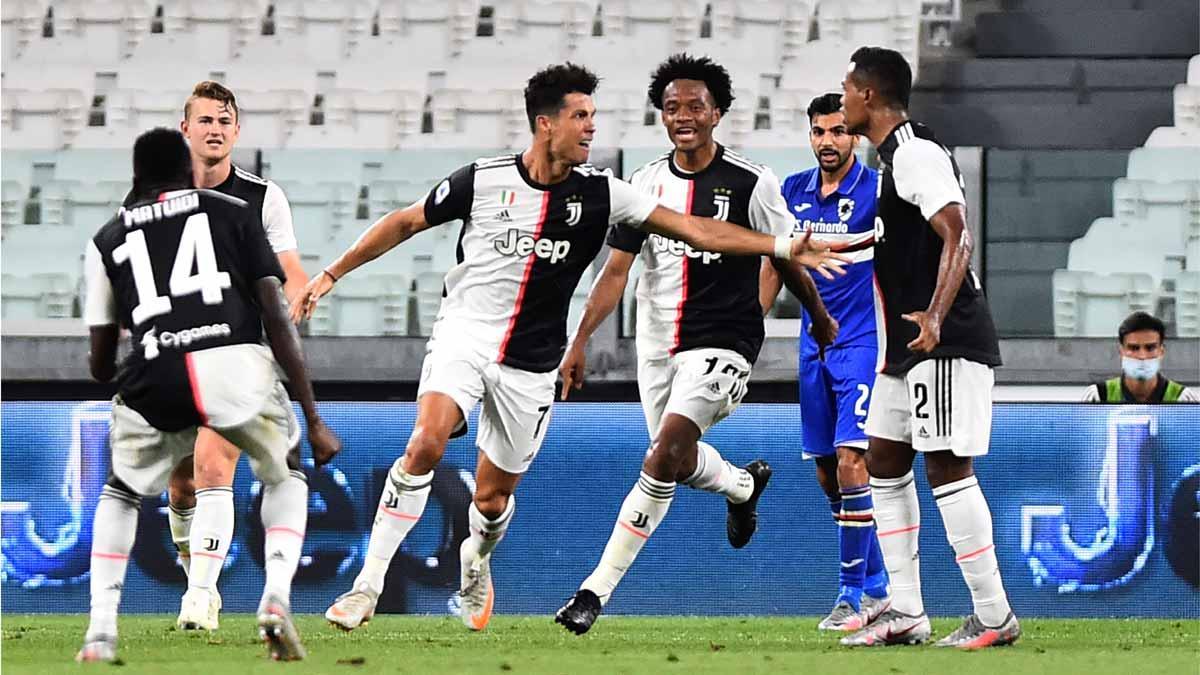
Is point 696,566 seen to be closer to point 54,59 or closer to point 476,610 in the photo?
point 476,610

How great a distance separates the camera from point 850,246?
29.0 feet

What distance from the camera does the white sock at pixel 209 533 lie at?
7426 millimetres

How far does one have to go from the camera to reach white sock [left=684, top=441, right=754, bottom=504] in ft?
27.7

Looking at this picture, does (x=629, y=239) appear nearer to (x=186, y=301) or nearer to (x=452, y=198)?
(x=452, y=198)

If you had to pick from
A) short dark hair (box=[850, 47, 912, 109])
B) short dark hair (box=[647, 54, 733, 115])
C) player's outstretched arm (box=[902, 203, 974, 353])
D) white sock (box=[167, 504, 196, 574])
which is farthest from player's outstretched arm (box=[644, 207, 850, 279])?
white sock (box=[167, 504, 196, 574])

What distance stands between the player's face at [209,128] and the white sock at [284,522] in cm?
254

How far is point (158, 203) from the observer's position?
584 centimetres

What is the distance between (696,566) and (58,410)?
354 centimetres

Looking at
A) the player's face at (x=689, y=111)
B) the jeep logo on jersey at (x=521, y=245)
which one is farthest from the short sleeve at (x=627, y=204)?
the player's face at (x=689, y=111)

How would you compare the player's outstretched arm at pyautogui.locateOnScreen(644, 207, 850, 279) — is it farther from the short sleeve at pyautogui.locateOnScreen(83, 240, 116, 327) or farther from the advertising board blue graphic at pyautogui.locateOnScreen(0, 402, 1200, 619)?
the advertising board blue graphic at pyautogui.locateOnScreen(0, 402, 1200, 619)

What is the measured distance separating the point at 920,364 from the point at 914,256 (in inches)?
16.7

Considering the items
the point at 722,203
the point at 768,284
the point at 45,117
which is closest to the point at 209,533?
the point at 722,203

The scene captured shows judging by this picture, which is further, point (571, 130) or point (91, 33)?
point (91, 33)

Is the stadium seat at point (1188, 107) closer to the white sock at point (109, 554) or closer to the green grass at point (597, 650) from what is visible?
the green grass at point (597, 650)
